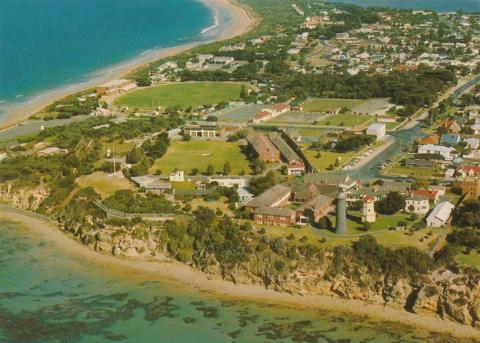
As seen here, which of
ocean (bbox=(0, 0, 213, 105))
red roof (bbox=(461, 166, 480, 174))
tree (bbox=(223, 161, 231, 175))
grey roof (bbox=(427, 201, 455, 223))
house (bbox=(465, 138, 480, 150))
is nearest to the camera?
grey roof (bbox=(427, 201, 455, 223))

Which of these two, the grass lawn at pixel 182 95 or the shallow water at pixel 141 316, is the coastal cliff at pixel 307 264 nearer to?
the shallow water at pixel 141 316

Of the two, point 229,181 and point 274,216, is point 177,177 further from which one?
point 274,216

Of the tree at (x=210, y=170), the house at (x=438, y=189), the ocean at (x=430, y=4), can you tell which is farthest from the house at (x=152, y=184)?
the ocean at (x=430, y=4)

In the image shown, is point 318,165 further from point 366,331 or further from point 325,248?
point 366,331

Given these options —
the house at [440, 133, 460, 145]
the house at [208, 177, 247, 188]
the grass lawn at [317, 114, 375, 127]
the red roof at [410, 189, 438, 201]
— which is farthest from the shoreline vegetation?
the house at [440, 133, 460, 145]

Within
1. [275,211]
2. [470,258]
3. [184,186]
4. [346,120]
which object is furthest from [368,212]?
[346,120]

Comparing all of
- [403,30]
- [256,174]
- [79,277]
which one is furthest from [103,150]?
[403,30]

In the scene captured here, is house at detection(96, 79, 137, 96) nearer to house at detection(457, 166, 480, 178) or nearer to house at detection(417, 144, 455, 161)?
house at detection(417, 144, 455, 161)
